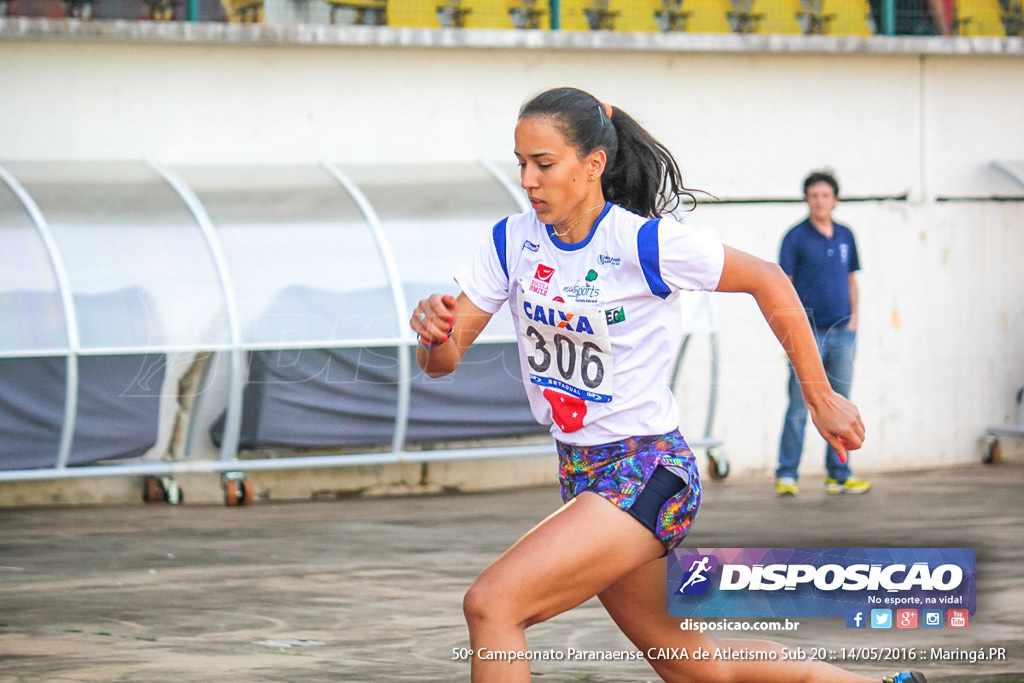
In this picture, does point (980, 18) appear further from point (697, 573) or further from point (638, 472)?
point (638, 472)

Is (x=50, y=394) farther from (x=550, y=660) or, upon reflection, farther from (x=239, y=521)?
(x=550, y=660)

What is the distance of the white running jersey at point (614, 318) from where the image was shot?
4.15m

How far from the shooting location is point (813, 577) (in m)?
4.59

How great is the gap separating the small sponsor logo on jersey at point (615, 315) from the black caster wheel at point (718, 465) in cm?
923

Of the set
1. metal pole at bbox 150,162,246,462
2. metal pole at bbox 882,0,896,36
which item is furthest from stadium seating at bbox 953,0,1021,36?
metal pole at bbox 150,162,246,462

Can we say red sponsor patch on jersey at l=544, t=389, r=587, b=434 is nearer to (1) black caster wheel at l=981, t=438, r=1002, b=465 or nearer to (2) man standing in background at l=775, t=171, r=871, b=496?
(2) man standing in background at l=775, t=171, r=871, b=496

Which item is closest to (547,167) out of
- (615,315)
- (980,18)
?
(615,315)

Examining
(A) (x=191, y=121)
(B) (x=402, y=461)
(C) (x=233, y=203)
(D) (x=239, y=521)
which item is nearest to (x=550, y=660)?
(D) (x=239, y=521)

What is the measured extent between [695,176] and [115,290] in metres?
5.23

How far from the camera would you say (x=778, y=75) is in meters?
14.1

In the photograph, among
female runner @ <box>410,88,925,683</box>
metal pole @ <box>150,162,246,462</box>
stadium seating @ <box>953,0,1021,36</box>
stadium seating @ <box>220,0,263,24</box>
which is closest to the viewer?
female runner @ <box>410,88,925,683</box>

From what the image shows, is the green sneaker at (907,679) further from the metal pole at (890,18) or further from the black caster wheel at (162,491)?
the metal pole at (890,18)

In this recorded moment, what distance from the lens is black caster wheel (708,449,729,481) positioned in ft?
43.4

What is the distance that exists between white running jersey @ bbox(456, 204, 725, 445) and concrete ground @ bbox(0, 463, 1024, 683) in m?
1.86
